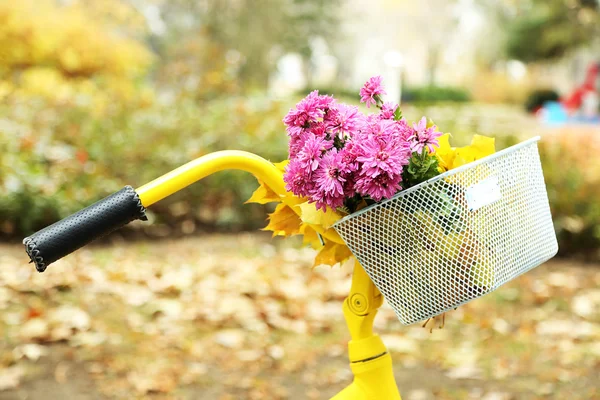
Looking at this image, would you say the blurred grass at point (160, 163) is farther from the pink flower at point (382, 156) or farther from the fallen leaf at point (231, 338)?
the pink flower at point (382, 156)

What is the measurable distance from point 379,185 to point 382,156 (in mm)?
47

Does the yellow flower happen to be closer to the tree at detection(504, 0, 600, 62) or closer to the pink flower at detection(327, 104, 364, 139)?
the pink flower at detection(327, 104, 364, 139)

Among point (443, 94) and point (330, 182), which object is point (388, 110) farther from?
point (443, 94)

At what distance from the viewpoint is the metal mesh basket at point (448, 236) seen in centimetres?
112

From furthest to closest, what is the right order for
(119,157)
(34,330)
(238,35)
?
1. (238,35)
2. (119,157)
3. (34,330)

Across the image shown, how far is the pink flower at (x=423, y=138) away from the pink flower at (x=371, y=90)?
0.14m

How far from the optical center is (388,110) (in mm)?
1193

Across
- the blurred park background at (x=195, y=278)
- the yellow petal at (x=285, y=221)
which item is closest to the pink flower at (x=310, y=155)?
the yellow petal at (x=285, y=221)

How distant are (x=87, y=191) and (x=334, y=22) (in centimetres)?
1803

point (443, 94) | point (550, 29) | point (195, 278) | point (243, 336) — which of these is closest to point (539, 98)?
point (550, 29)

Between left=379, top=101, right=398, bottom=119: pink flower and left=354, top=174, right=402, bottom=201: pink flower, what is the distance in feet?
0.49

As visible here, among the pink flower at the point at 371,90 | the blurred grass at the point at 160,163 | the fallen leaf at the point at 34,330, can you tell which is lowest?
the pink flower at the point at 371,90

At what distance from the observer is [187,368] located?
A: 3.09 m

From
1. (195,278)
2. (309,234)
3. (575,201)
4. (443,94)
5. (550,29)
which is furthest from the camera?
(443,94)
